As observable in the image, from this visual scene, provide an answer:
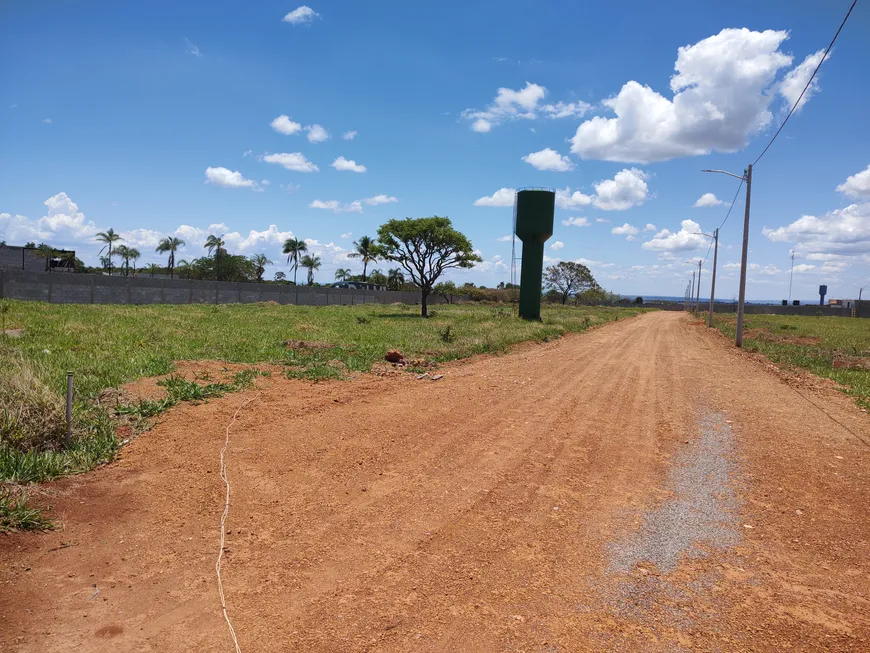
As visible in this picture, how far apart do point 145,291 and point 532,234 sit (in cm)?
2968

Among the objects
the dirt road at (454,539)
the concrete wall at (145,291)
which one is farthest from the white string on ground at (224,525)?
the concrete wall at (145,291)

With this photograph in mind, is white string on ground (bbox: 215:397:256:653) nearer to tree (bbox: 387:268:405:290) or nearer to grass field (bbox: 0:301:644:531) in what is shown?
grass field (bbox: 0:301:644:531)

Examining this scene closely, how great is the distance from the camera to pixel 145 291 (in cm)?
4041

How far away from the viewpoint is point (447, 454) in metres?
7.03

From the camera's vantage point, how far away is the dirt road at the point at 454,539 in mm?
3502

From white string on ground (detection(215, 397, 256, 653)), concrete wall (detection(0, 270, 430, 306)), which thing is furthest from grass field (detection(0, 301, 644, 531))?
concrete wall (detection(0, 270, 430, 306))

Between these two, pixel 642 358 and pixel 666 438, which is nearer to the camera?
pixel 666 438

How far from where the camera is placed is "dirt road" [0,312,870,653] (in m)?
3.50

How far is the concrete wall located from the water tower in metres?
26.8

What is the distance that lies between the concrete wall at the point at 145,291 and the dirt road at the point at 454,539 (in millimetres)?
33577

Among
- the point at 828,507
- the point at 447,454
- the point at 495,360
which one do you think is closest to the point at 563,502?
the point at 447,454

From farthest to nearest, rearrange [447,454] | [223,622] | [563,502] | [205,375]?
[205,375], [447,454], [563,502], [223,622]

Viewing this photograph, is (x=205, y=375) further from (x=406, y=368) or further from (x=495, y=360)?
(x=495, y=360)

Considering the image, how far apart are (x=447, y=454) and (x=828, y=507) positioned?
14.2 feet
